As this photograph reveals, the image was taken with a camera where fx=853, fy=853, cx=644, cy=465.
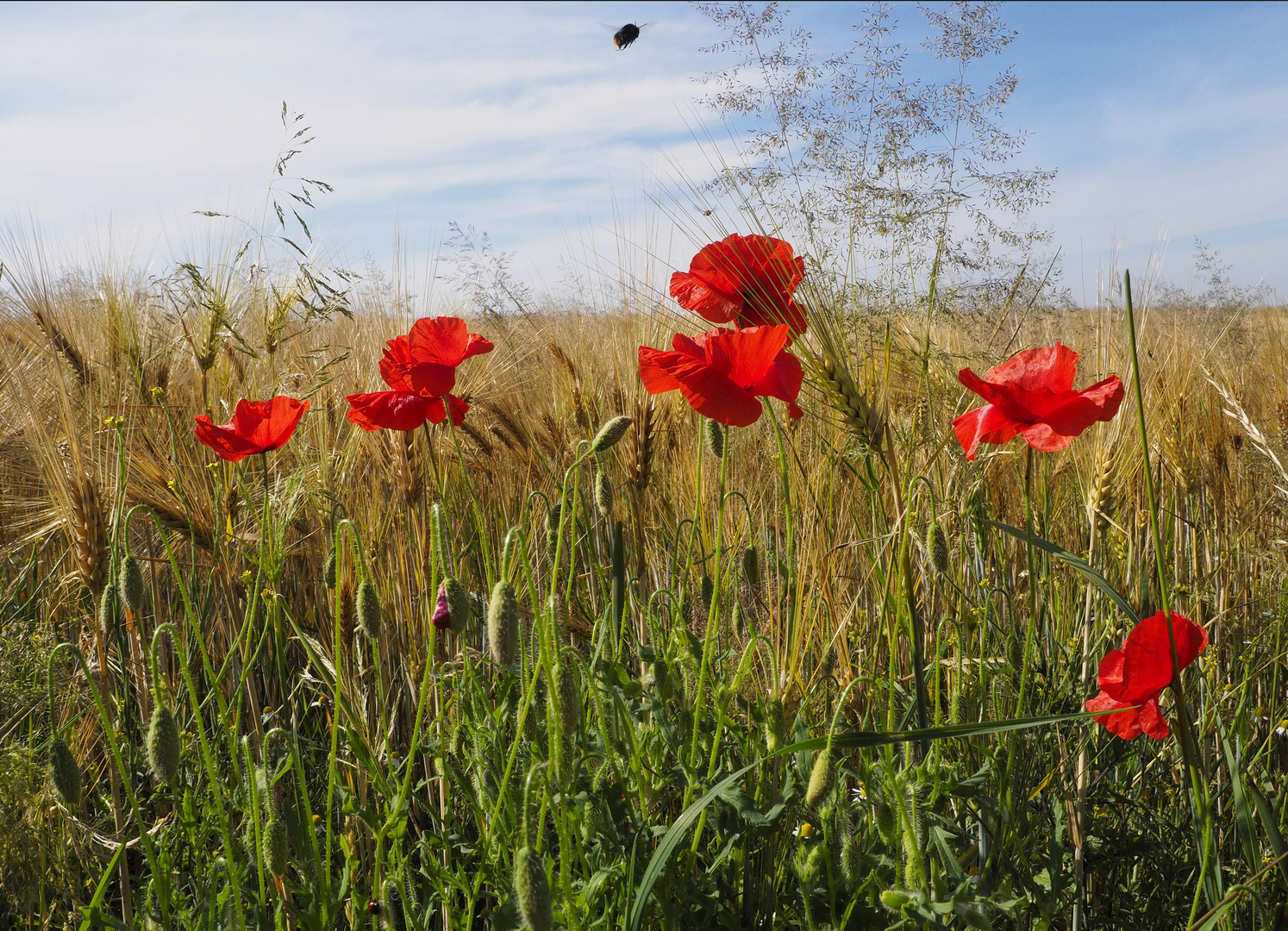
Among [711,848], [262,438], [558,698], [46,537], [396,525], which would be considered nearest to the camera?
[558,698]

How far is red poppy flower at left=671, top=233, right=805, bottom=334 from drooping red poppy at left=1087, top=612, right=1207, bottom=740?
1.94 ft

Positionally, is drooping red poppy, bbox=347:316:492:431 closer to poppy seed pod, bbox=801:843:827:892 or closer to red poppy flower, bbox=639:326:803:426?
red poppy flower, bbox=639:326:803:426

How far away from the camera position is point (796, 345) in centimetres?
124

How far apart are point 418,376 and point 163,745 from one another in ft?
2.17

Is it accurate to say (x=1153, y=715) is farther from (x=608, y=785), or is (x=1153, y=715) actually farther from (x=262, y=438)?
(x=262, y=438)

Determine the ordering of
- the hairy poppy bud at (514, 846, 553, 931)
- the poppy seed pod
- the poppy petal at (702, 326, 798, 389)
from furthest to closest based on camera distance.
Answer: the poppy petal at (702, 326, 798, 389)
the poppy seed pod
the hairy poppy bud at (514, 846, 553, 931)

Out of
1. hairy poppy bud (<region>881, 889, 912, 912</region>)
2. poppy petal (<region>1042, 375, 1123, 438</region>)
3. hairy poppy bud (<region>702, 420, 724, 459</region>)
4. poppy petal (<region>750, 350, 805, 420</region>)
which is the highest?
poppy petal (<region>750, 350, 805, 420</region>)

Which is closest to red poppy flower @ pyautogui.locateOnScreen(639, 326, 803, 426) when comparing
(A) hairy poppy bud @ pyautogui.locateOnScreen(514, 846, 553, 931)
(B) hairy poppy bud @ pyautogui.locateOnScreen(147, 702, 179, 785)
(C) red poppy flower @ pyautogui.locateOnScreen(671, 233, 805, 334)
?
(C) red poppy flower @ pyautogui.locateOnScreen(671, 233, 805, 334)

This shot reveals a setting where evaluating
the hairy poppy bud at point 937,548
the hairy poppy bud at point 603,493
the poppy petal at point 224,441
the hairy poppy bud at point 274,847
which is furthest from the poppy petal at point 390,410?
the hairy poppy bud at point 937,548

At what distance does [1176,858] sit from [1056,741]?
0.26 m

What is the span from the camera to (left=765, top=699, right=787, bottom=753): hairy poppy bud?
43.0 inches

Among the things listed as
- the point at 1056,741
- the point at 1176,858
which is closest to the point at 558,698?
the point at 1056,741

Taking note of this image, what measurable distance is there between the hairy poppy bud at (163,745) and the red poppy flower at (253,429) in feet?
1.81

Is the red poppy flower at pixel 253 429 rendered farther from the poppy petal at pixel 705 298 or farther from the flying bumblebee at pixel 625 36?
the flying bumblebee at pixel 625 36
